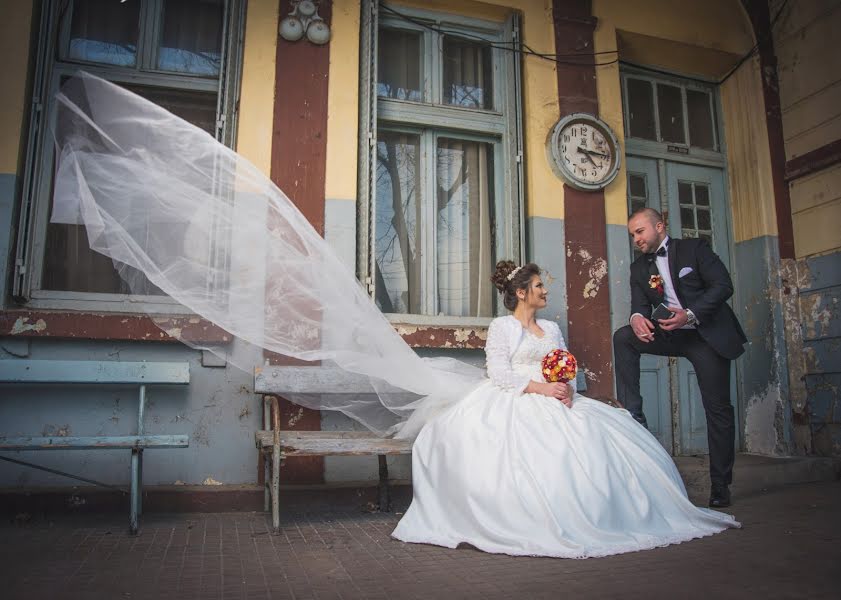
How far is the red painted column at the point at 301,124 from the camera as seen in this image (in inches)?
197

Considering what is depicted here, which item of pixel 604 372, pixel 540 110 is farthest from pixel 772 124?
pixel 604 372

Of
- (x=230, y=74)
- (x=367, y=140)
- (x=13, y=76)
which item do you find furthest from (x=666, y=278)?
(x=13, y=76)

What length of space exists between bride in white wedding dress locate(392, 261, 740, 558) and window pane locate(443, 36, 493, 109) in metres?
2.88

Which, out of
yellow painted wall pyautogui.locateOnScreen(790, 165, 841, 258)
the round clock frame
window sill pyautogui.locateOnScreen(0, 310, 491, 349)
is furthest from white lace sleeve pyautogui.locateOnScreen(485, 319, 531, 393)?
yellow painted wall pyautogui.locateOnScreen(790, 165, 841, 258)

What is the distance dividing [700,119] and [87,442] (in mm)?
6346

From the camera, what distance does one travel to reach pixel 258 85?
504 centimetres

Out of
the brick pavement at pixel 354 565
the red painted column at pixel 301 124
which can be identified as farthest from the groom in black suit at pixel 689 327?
the red painted column at pixel 301 124

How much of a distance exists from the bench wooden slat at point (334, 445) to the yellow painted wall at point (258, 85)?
6.81ft

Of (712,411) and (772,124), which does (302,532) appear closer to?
(712,411)

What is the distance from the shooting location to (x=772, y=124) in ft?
21.3

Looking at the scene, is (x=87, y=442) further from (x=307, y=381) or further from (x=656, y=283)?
(x=656, y=283)

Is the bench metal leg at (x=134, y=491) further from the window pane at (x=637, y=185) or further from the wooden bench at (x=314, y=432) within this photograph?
the window pane at (x=637, y=185)

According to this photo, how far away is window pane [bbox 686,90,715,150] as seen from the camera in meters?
6.80

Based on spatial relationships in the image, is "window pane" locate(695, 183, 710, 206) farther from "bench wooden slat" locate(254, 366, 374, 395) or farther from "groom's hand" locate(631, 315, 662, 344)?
"bench wooden slat" locate(254, 366, 374, 395)
